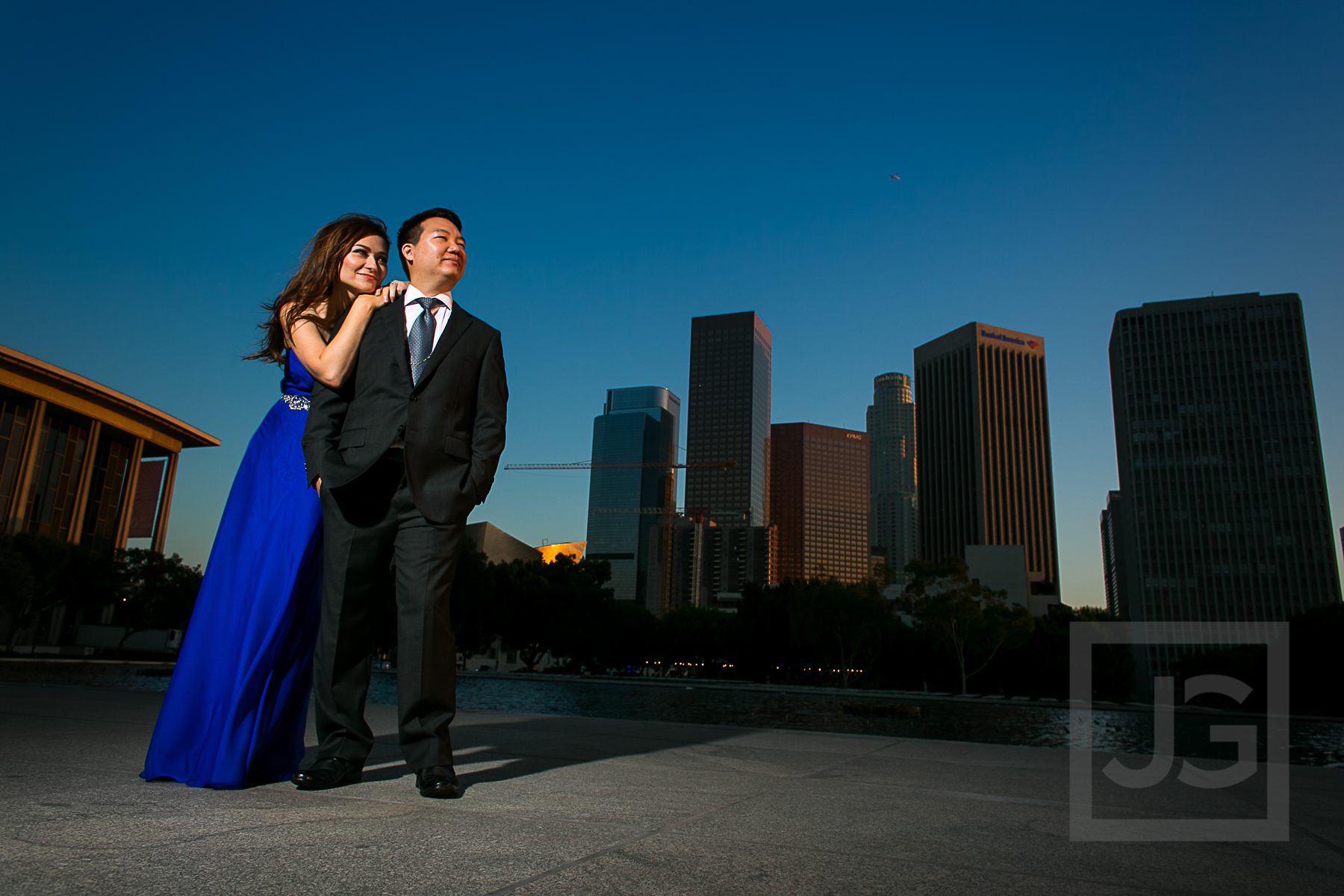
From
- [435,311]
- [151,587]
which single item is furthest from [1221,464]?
[435,311]

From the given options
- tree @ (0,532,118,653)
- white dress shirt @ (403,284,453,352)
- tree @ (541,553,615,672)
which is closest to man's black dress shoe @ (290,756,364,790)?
white dress shirt @ (403,284,453,352)

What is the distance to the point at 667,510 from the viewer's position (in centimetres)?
18512

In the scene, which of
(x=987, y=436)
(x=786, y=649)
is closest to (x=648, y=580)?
(x=987, y=436)

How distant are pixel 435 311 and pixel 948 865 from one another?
2.23 metres

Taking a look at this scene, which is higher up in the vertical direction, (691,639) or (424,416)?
(424,416)

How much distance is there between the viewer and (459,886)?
1.32 metres

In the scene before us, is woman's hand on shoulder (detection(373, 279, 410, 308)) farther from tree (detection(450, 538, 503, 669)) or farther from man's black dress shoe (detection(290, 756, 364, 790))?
tree (detection(450, 538, 503, 669))

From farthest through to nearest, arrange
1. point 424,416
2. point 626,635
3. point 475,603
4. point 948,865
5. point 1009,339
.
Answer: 1. point 1009,339
2. point 626,635
3. point 475,603
4. point 424,416
5. point 948,865

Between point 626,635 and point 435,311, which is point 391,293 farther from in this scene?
point 626,635

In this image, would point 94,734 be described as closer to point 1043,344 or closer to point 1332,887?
point 1332,887

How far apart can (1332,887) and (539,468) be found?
17541cm

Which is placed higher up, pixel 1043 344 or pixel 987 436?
pixel 1043 344

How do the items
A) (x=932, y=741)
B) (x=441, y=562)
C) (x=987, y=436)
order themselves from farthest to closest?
(x=987, y=436)
(x=932, y=741)
(x=441, y=562)

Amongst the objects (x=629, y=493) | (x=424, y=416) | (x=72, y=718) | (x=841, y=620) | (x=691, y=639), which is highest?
(x=629, y=493)
